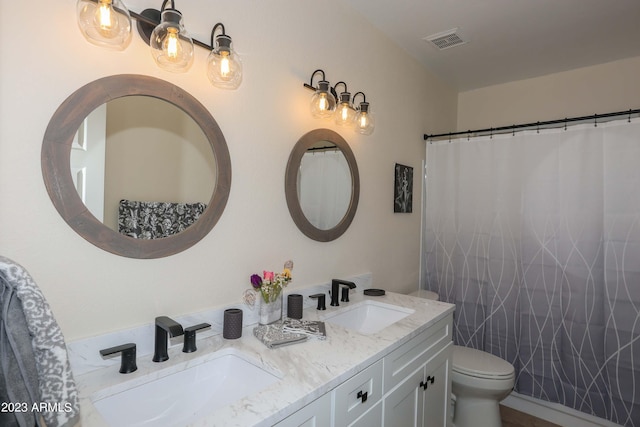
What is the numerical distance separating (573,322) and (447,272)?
2.72 ft

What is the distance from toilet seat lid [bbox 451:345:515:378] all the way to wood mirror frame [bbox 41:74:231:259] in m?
1.73

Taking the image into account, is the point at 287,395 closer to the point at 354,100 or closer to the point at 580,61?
the point at 354,100

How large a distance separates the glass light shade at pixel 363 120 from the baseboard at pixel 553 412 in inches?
86.0

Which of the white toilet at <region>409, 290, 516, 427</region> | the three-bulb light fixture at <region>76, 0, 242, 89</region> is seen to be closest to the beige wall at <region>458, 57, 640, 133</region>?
the white toilet at <region>409, 290, 516, 427</region>

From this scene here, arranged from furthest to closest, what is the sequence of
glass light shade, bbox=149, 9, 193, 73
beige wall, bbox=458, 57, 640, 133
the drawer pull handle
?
1. beige wall, bbox=458, 57, 640, 133
2. the drawer pull handle
3. glass light shade, bbox=149, 9, 193, 73

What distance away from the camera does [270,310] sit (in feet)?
4.66

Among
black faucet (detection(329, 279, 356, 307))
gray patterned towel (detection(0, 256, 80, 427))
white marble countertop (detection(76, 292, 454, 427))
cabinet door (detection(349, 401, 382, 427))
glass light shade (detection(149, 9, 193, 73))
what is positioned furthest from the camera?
black faucet (detection(329, 279, 356, 307))

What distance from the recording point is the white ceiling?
1.96m

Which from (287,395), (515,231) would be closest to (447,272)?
(515,231)

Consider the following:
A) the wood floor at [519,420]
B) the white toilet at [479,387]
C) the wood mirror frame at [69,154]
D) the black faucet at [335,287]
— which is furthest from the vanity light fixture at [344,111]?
A: the wood floor at [519,420]

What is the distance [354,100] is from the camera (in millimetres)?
2053

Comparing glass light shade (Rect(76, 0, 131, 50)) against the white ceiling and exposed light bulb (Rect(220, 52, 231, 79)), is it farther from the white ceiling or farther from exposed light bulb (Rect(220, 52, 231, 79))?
the white ceiling

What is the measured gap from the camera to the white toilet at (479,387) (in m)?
1.99

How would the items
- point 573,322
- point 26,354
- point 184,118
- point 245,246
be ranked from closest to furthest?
point 26,354 < point 184,118 < point 245,246 < point 573,322
